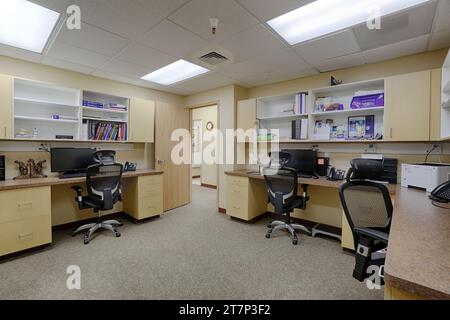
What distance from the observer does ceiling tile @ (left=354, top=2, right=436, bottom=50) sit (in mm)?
1822

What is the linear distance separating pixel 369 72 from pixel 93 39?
11.3ft

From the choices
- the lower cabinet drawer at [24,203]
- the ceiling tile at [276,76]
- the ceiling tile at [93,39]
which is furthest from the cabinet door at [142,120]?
the ceiling tile at [276,76]

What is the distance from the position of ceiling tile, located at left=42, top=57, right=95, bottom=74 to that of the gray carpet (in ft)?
7.88

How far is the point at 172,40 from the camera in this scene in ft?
7.61

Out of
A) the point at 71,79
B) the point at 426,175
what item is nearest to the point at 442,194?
the point at 426,175

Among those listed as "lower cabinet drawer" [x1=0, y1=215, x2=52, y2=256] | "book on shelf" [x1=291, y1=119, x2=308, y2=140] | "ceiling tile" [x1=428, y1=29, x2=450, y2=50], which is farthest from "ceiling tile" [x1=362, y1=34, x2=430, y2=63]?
"lower cabinet drawer" [x1=0, y1=215, x2=52, y2=256]

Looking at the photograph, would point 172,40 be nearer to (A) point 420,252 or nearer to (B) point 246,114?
(B) point 246,114

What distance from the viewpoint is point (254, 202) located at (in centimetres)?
367

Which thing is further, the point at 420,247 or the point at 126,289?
the point at 126,289

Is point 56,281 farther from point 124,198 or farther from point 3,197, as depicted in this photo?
point 124,198

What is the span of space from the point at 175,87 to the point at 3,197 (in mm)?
2953

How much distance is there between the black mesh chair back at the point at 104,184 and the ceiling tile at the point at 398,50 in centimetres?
359
